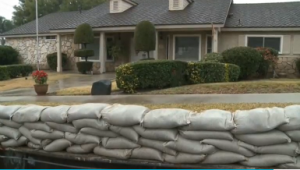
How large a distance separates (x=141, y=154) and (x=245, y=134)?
146cm

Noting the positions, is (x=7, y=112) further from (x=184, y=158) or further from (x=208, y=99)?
(x=208, y=99)

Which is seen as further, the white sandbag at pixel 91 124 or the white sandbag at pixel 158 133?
the white sandbag at pixel 91 124

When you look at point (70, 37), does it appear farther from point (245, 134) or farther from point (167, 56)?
point (245, 134)

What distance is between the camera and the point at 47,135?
493 centimetres

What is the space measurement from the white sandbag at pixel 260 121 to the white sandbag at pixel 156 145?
0.91 m

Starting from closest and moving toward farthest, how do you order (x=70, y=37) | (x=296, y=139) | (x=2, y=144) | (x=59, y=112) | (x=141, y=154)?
(x=296, y=139) < (x=141, y=154) < (x=59, y=112) < (x=2, y=144) < (x=70, y=37)

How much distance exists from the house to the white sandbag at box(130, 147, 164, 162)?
12.1 m

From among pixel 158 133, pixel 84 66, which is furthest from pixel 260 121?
pixel 84 66

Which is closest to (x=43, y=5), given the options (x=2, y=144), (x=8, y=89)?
(x=8, y=89)

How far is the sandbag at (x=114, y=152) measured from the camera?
4.45 metres

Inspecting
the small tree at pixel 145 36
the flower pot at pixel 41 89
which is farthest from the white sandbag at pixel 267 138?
the small tree at pixel 145 36

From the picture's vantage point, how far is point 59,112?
4.78m

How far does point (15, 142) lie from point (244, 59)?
420 inches

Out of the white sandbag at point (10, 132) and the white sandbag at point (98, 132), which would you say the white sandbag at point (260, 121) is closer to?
the white sandbag at point (98, 132)
